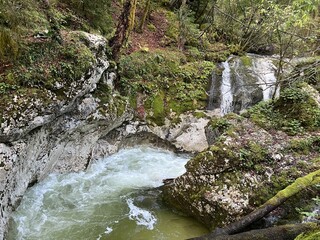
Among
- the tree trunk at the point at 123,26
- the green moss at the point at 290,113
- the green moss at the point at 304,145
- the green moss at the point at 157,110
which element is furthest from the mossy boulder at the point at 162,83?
the green moss at the point at 304,145

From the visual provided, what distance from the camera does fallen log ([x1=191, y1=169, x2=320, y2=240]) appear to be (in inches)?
202

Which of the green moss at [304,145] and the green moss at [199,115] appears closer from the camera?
the green moss at [304,145]

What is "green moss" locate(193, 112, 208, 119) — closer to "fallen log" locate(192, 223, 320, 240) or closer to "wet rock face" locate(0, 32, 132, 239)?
"wet rock face" locate(0, 32, 132, 239)

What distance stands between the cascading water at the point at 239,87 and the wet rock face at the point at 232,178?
4573 millimetres

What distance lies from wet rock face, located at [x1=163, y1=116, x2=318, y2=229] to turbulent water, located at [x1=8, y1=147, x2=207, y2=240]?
50cm

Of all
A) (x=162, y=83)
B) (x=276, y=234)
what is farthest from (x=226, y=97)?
(x=276, y=234)

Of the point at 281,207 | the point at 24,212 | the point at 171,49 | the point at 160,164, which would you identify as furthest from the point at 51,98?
the point at 171,49

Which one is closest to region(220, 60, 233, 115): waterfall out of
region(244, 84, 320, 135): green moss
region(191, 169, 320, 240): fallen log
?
region(244, 84, 320, 135): green moss

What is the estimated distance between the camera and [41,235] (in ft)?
19.2

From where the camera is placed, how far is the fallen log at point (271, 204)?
16.8ft

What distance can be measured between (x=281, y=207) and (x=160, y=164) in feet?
15.6

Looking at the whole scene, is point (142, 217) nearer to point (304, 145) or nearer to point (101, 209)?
point (101, 209)

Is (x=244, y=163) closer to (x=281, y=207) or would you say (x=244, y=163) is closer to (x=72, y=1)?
(x=281, y=207)

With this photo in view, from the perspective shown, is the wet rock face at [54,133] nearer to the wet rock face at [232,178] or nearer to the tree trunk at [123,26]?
the tree trunk at [123,26]
